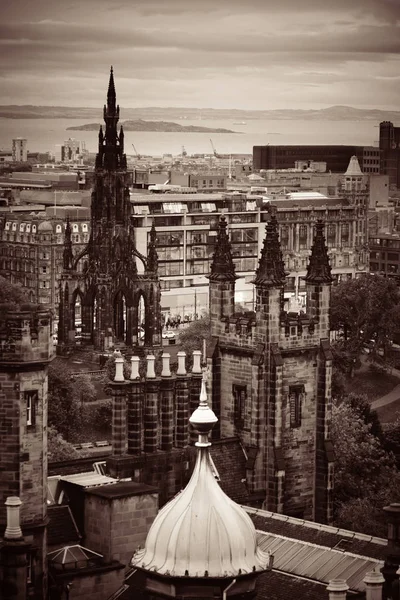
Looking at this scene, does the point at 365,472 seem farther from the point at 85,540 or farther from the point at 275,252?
the point at 85,540

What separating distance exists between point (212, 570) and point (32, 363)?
16221 mm

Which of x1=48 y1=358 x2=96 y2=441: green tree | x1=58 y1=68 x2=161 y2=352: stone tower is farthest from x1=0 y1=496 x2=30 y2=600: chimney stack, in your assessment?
x1=58 y1=68 x2=161 y2=352: stone tower

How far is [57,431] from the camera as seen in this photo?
142 meters

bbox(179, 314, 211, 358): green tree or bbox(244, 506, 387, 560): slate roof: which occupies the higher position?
bbox(244, 506, 387, 560): slate roof

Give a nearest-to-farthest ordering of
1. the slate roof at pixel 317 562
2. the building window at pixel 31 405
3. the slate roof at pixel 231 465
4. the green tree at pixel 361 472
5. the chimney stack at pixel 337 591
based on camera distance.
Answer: the chimney stack at pixel 337 591 < the slate roof at pixel 317 562 < the building window at pixel 31 405 < the slate roof at pixel 231 465 < the green tree at pixel 361 472

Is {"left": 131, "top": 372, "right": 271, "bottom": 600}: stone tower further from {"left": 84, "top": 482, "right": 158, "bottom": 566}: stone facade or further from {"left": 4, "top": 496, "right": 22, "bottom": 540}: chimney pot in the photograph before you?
{"left": 84, "top": 482, "right": 158, "bottom": 566}: stone facade

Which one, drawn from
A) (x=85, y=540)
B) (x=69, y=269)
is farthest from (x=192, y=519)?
(x=69, y=269)

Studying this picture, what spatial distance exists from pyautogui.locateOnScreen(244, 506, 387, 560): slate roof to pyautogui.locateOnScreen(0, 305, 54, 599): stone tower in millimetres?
10212

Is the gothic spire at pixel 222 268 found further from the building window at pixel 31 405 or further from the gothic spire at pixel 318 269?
the building window at pixel 31 405

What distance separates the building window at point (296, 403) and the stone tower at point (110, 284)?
93.8 m

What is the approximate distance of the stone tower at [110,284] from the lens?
189375 millimetres

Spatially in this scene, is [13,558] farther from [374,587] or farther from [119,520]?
[374,587]

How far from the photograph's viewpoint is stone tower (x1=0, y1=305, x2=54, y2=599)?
71.9m

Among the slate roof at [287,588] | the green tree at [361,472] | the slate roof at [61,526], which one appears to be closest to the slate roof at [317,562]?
the slate roof at [287,588]
